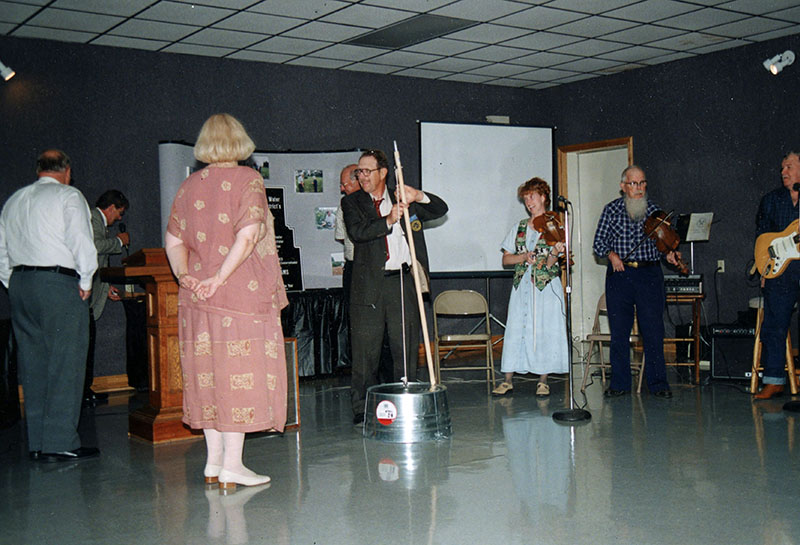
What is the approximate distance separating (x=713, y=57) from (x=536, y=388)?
3.91m

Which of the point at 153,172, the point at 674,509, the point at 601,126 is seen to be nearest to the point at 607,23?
the point at 601,126

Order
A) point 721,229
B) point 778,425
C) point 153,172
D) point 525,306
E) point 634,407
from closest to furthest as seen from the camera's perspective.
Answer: point 778,425, point 634,407, point 525,306, point 153,172, point 721,229

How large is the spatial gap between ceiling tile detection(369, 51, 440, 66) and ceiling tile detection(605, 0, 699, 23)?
1.96 metres

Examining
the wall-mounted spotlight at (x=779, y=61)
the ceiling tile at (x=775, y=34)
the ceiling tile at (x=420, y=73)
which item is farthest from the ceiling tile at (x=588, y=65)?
the wall-mounted spotlight at (x=779, y=61)

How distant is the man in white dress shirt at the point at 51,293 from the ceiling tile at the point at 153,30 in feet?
8.19

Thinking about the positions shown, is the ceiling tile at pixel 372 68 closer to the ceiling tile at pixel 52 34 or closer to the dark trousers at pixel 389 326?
the ceiling tile at pixel 52 34

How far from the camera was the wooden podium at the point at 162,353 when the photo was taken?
4.98 m

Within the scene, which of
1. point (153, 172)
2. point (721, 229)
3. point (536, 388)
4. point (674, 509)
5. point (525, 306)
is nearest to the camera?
point (674, 509)

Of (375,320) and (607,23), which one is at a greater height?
(607,23)

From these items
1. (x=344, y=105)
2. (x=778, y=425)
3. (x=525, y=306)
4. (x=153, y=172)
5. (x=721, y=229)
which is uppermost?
(x=344, y=105)

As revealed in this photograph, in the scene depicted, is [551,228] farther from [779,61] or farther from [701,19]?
[779,61]

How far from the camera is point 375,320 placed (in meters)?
5.04

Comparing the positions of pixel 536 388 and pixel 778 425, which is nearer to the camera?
pixel 778 425

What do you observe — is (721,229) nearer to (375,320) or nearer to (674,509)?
(375,320)
